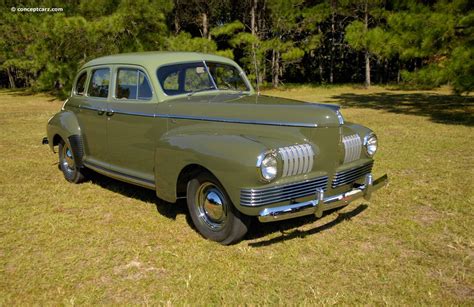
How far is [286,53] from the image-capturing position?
81.2ft

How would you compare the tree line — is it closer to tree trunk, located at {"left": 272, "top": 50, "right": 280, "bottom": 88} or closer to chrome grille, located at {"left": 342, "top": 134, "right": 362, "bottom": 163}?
tree trunk, located at {"left": 272, "top": 50, "right": 280, "bottom": 88}

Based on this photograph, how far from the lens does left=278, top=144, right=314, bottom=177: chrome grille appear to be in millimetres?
3654

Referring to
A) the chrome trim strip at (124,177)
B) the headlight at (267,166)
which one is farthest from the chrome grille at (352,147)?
the chrome trim strip at (124,177)

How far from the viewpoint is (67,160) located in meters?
6.33

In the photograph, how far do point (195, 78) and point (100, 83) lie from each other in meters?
1.45

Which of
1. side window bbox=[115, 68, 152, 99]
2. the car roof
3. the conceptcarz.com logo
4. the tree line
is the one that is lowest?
side window bbox=[115, 68, 152, 99]

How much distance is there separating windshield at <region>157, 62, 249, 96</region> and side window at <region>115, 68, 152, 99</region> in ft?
0.70

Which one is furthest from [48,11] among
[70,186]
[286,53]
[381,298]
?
[381,298]

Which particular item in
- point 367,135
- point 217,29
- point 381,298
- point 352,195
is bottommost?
point 381,298

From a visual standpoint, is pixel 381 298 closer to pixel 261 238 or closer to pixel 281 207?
pixel 281 207

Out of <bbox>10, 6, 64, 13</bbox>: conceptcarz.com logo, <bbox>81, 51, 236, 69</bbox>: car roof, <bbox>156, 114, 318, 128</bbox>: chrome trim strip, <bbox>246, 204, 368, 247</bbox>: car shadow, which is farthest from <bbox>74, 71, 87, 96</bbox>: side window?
<bbox>10, 6, 64, 13</bbox>: conceptcarz.com logo

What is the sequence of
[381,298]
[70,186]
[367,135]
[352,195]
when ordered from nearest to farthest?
[381,298] → [352,195] → [367,135] → [70,186]

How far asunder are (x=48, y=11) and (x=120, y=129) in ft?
61.3

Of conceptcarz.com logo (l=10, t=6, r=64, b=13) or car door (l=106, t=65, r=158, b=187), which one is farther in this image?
conceptcarz.com logo (l=10, t=6, r=64, b=13)
